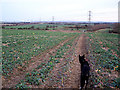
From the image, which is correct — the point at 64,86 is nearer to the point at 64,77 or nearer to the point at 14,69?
the point at 64,77

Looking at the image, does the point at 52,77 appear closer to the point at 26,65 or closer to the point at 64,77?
the point at 64,77

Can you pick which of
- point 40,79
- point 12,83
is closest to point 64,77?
point 40,79

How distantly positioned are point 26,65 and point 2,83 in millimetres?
3195

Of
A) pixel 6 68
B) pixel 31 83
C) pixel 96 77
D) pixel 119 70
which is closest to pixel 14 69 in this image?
pixel 6 68

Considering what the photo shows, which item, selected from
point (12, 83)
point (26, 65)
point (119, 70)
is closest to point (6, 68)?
point (26, 65)

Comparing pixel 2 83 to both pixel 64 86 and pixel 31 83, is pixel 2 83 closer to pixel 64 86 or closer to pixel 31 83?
pixel 31 83

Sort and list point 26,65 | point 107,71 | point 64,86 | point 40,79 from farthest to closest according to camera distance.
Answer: point 26,65 → point 107,71 → point 40,79 → point 64,86

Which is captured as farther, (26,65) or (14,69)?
(26,65)

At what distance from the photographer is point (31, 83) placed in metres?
6.88

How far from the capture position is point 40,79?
7281mm

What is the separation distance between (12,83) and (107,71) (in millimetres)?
7315

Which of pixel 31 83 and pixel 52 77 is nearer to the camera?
pixel 31 83

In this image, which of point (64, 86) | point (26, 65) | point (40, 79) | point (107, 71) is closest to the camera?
point (64, 86)

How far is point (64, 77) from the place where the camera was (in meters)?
7.65
